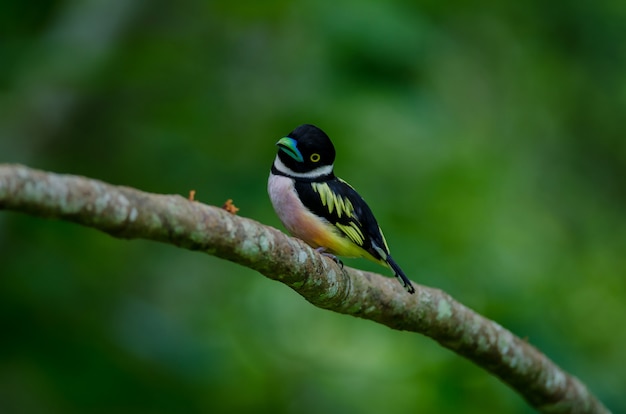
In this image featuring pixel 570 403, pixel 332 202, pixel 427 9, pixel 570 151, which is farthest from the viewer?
pixel 570 151

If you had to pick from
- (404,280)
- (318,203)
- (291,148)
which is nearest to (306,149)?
(291,148)

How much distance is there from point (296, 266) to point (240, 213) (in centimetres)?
268

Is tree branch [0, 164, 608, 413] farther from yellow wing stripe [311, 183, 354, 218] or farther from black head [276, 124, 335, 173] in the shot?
black head [276, 124, 335, 173]

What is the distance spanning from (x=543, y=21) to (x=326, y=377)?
5177 millimetres

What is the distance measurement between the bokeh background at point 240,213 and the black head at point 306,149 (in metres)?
1.48

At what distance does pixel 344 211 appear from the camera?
14.4 ft

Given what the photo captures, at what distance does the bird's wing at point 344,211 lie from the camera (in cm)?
435

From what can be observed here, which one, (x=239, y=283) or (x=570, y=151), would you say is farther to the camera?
(x=570, y=151)

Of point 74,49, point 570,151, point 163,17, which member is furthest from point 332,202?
point 570,151

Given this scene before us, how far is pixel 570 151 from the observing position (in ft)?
36.4

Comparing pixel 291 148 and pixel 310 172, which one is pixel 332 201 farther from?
pixel 291 148

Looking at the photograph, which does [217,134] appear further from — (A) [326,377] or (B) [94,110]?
(A) [326,377]

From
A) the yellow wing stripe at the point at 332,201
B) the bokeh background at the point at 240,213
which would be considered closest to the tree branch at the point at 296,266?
the yellow wing stripe at the point at 332,201

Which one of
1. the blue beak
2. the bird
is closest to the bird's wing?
the bird
